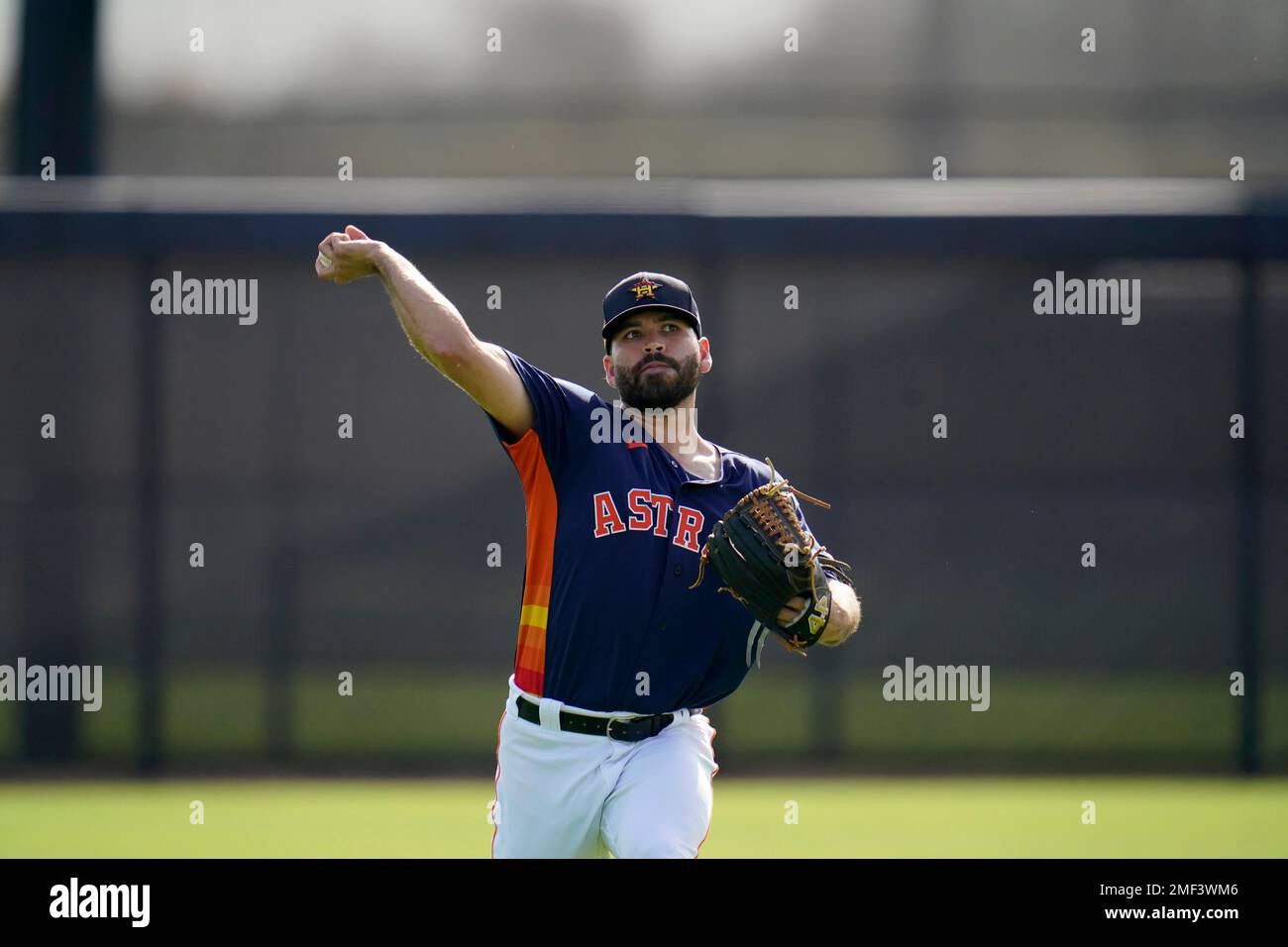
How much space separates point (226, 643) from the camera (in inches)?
224

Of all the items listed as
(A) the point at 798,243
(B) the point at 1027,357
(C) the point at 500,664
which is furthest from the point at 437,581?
(B) the point at 1027,357

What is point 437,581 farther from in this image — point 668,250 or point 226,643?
point 668,250

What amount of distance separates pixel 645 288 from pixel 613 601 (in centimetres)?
71

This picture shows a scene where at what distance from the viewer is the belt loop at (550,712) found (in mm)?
2748

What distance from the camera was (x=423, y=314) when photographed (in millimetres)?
2514

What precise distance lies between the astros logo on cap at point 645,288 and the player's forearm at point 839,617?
0.76m

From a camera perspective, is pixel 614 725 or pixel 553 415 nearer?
pixel 614 725

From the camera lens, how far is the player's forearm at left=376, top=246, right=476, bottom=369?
8.25ft

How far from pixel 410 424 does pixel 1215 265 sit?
382 cm
